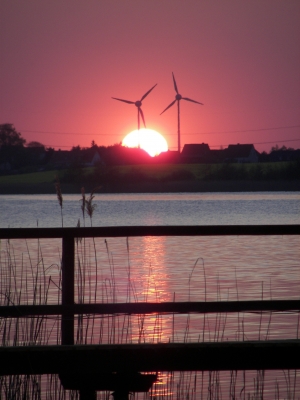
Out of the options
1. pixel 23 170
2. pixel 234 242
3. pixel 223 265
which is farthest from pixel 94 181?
pixel 223 265

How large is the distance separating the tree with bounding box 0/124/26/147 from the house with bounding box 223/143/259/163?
153 feet

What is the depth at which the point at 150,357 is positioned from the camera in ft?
10.2

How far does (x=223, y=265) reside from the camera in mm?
20766

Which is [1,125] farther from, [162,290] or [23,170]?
[162,290]

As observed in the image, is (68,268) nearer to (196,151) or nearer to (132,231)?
(132,231)

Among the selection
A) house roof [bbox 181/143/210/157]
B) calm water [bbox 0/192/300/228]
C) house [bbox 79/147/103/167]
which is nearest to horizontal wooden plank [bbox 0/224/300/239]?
calm water [bbox 0/192/300/228]

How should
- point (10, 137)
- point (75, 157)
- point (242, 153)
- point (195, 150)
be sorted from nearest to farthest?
point (10, 137) → point (195, 150) → point (75, 157) → point (242, 153)

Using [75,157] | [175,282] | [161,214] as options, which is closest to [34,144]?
[75,157]

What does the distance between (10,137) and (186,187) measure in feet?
160

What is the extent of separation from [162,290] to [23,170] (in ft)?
458

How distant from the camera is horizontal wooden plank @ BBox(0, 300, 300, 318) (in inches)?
199

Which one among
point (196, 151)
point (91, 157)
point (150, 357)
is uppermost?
point (196, 151)

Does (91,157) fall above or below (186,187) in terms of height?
above

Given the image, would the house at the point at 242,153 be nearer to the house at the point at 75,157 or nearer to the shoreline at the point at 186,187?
the house at the point at 75,157
